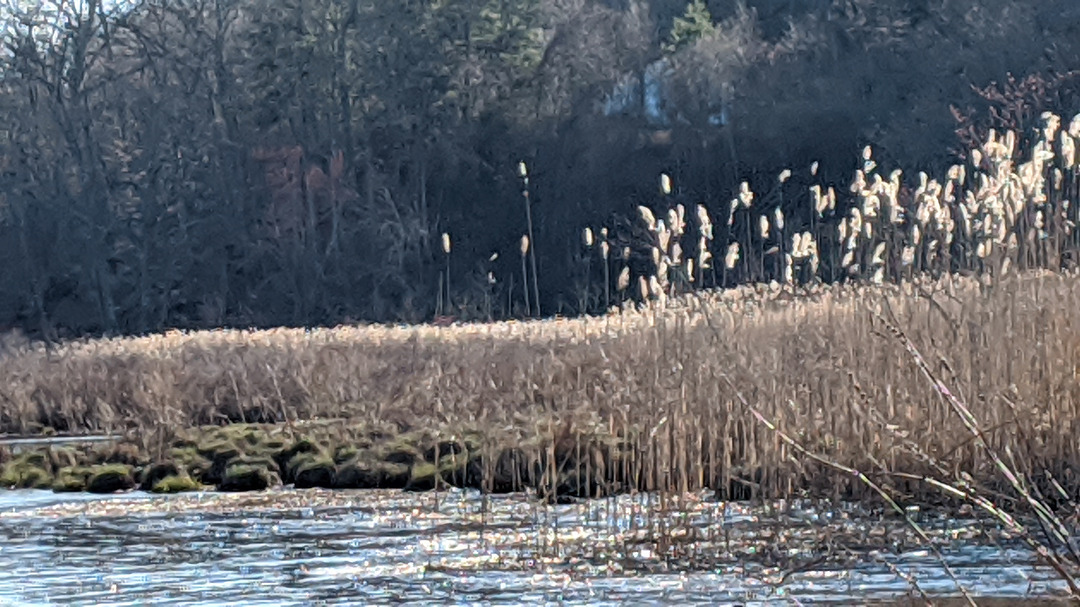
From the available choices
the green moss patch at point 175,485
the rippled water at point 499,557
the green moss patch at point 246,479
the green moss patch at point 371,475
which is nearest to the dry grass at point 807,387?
the rippled water at point 499,557

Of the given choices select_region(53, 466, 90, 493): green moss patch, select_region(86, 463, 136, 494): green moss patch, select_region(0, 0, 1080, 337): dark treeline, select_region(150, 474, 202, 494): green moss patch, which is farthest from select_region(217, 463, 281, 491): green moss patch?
select_region(0, 0, 1080, 337): dark treeline

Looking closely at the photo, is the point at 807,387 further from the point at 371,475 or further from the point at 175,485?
the point at 175,485

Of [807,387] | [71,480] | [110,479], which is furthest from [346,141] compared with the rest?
[807,387]

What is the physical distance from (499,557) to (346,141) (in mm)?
32823

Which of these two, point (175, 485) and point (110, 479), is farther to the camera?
point (110, 479)

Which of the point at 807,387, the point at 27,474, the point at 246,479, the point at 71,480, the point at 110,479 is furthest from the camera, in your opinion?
the point at 27,474

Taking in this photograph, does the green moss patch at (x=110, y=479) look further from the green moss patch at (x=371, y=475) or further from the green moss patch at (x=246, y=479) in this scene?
the green moss patch at (x=371, y=475)

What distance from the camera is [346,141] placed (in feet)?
136

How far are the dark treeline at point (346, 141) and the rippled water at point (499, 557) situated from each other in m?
27.4

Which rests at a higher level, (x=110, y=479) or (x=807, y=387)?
(x=807, y=387)

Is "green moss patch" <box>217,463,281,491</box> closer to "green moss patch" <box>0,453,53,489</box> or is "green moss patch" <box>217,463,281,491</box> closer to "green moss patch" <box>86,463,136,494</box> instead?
"green moss patch" <box>86,463,136,494</box>

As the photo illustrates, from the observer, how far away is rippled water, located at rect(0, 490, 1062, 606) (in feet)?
26.7

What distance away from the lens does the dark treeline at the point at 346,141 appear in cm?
3922

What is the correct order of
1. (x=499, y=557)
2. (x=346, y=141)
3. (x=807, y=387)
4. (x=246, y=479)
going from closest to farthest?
(x=499, y=557)
(x=807, y=387)
(x=246, y=479)
(x=346, y=141)
